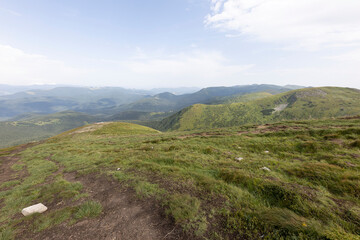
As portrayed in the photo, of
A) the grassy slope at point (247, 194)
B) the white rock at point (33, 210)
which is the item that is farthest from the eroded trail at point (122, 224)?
the white rock at point (33, 210)

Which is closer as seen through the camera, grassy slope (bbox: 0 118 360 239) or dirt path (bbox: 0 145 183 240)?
grassy slope (bbox: 0 118 360 239)

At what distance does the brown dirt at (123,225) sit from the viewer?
595 centimetres

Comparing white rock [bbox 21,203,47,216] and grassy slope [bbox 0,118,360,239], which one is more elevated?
grassy slope [bbox 0,118,360,239]

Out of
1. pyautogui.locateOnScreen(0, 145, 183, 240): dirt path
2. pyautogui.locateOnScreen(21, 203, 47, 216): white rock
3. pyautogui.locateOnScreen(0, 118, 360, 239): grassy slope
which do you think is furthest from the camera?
pyautogui.locateOnScreen(21, 203, 47, 216): white rock

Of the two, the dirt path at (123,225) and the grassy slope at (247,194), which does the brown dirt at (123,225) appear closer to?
the dirt path at (123,225)

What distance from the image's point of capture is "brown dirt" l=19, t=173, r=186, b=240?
5.95 metres

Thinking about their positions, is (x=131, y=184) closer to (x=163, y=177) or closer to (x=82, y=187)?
A: (x=163, y=177)

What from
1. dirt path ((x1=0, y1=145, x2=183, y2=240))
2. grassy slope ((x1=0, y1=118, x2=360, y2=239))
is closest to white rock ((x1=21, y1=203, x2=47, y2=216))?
grassy slope ((x1=0, y1=118, x2=360, y2=239))

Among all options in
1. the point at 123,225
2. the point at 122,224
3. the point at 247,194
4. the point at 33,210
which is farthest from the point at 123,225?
the point at 247,194

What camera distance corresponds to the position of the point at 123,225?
6.50m

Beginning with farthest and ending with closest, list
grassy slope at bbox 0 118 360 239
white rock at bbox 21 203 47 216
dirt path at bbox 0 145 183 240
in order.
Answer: white rock at bbox 21 203 47 216 → dirt path at bbox 0 145 183 240 → grassy slope at bbox 0 118 360 239

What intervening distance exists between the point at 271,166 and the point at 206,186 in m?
6.02

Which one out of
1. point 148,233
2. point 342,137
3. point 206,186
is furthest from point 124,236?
point 342,137

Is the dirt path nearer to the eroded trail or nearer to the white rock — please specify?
the eroded trail
